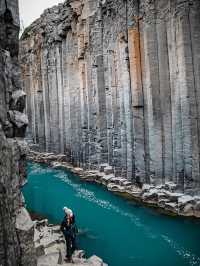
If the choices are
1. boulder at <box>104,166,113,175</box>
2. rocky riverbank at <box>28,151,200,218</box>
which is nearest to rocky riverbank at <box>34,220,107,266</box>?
rocky riverbank at <box>28,151,200,218</box>

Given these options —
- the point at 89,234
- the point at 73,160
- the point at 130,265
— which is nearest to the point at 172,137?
the point at 89,234

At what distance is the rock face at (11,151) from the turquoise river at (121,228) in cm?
425

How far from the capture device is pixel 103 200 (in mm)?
18562

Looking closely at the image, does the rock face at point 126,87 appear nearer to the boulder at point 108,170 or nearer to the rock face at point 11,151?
the boulder at point 108,170

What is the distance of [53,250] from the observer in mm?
11469

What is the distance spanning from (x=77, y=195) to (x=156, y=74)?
26.1 ft

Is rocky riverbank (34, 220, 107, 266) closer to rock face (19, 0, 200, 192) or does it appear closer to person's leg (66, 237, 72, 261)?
person's leg (66, 237, 72, 261)

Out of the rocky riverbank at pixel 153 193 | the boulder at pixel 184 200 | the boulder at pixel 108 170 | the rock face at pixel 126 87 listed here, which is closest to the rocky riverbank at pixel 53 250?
the rock face at pixel 126 87

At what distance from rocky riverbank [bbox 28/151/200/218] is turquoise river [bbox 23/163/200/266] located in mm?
486

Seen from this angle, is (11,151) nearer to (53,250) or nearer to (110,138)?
(53,250)

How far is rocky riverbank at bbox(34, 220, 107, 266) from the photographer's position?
1030 cm

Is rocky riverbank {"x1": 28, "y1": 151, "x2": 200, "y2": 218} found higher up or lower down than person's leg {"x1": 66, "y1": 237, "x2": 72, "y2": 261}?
higher up

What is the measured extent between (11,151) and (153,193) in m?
10.3

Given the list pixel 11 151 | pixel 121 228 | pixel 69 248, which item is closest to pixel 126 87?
pixel 121 228
